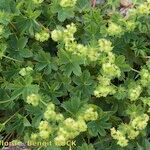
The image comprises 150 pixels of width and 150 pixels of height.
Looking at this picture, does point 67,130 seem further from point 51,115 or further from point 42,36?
point 42,36

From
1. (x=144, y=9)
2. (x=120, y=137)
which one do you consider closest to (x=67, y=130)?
(x=120, y=137)

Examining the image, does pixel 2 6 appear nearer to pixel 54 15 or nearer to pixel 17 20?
pixel 17 20

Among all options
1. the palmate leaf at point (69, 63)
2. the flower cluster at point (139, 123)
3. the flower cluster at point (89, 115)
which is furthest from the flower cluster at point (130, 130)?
the palmate leaf at point (69, 63)

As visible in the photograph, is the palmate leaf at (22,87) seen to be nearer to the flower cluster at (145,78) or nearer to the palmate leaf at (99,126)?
the palmate leaf at (99,126)

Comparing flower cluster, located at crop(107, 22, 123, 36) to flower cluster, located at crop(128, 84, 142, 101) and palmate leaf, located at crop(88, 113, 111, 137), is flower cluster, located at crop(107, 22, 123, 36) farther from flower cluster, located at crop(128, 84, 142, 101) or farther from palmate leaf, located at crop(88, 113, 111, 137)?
palmate leaf, located at crop(88, 113, 111, 137)

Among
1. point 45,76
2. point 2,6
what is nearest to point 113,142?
point 45,76

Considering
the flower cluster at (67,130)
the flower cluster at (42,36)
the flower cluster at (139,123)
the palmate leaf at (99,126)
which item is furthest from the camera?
the flower cluster at (42,36)

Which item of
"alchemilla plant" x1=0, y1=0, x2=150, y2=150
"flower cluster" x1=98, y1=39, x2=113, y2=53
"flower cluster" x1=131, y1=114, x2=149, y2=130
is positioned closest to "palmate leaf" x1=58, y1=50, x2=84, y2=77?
"alchemilla plant" x1=0, y1=0, x2=150, y2=150
